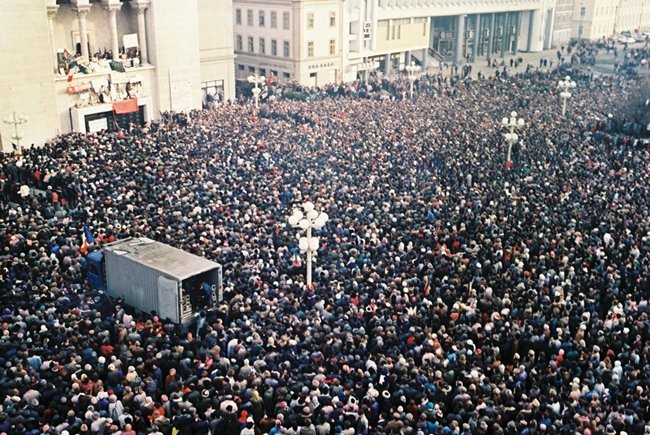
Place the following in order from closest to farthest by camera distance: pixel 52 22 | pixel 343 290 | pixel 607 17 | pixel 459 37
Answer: pixel 343 290 → pixel 52 22 → pixel 459 37 → pixel 607 17

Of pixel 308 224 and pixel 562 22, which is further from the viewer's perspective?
pixel 562 22

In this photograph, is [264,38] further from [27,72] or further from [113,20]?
[27,72]


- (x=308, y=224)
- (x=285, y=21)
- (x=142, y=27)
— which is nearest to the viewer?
(x=308, y=224)

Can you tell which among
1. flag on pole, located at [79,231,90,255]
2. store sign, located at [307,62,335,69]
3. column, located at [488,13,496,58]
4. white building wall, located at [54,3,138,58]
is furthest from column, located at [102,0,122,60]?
column, located at [488,13,496,58]

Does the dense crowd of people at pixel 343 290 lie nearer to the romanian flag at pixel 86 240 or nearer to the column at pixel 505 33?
the romanian flag at pixel 86 240

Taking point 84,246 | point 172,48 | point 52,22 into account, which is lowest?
point 84,246

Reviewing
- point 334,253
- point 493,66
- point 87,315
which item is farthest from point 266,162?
point 493,66

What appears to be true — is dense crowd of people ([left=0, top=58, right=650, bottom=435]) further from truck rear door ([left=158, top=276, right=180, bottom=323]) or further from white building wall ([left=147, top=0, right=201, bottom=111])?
white building wall ([left=147, top=0, right=201, bottom=111])

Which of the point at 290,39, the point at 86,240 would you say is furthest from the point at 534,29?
the point at 86,240
